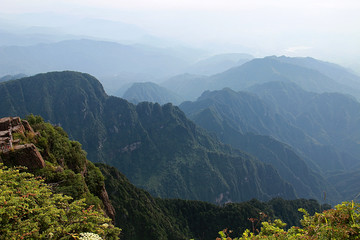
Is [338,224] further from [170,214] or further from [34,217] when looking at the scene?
[170,214]

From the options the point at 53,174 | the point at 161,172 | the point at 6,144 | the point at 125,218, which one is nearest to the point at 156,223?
the point at 125,218

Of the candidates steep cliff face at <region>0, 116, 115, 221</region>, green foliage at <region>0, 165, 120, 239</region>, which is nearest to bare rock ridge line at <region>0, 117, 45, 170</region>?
steep cliff face at <region>0, 116, 115, 221</region>

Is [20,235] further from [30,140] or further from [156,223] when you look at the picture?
[156,223]

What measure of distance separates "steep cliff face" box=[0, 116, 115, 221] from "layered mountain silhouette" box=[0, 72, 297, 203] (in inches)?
3725

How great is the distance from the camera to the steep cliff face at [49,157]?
60.4ft

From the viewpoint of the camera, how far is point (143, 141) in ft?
472

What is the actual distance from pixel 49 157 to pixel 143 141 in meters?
122

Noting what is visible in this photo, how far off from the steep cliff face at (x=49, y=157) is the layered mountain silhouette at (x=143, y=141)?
94.6 metres

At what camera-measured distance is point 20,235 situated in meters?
8.72

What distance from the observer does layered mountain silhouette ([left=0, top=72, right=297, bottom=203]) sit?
132m

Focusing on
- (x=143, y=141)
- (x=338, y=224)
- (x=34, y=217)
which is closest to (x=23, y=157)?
(x=34, y=217)

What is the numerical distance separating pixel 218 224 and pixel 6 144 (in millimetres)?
62581

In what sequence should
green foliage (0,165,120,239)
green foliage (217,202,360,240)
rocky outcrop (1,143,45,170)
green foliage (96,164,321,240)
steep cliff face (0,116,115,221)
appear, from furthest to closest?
green foliage (96,164,321,240) < steep cliff face (0,116,115,221) < rocky outcrop (1,143,45,170) < green foliage (217,202,360,240) < green foliage (0,165,120,239)

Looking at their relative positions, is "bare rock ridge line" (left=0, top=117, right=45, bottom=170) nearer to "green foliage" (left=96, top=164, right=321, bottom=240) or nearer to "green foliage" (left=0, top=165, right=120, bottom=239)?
"green foliage" (left=0, top=165, right=120, bottom=239)
